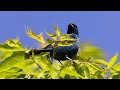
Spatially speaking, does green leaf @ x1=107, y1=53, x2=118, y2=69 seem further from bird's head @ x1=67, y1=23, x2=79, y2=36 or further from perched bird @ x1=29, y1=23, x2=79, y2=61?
bird's head @ x1=67, y1=23, x2=79, y2=36

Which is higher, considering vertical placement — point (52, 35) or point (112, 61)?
point (52, 35)

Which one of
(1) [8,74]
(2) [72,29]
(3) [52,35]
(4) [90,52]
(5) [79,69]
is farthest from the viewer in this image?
(2) [72,29]

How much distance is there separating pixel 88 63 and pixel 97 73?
0.33ft

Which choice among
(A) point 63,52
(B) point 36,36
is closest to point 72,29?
(A) point 63,52

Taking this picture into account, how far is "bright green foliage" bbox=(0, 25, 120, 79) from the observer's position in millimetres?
1087

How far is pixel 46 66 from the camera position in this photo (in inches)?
46.1

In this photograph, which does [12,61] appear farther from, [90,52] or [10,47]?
[90,52]

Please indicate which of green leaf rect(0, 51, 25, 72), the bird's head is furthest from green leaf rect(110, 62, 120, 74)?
the bird's head

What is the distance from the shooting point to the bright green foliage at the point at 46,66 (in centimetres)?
109

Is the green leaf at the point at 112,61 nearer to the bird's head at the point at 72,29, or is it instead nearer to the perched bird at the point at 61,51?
the perched bird at the point at 61,51
